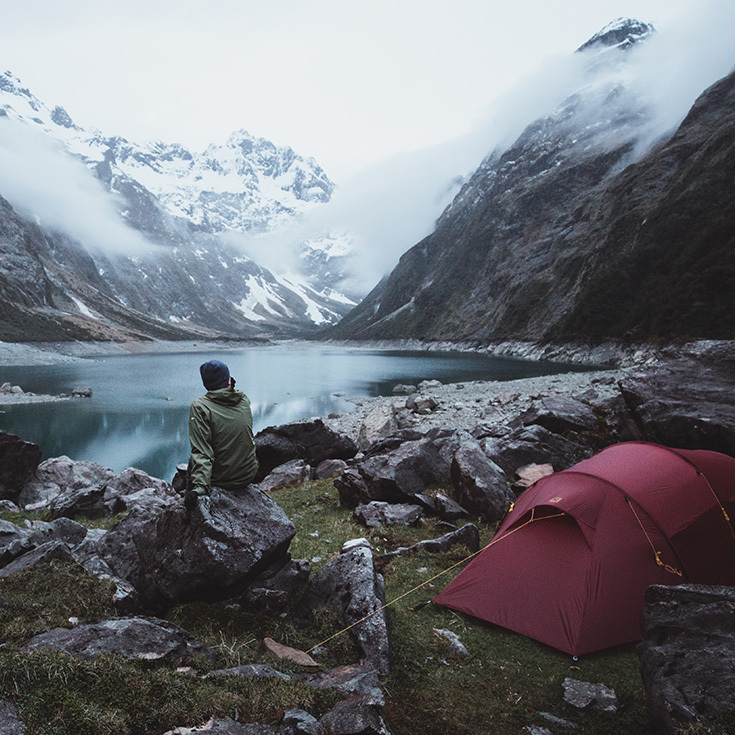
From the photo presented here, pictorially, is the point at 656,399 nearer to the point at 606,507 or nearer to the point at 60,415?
Result: the point at 606,507

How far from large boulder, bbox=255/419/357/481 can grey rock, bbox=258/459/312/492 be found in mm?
822

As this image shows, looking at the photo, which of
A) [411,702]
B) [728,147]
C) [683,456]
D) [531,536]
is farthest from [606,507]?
[728,147]

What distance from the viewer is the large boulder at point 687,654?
412 centimetres

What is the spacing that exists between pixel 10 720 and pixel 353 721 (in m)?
2.37

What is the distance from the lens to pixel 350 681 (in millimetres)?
4793

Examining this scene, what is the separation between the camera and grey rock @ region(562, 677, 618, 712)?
502cm

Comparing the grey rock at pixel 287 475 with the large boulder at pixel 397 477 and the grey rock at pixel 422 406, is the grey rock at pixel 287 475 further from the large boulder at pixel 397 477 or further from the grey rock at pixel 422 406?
the grey rock at pixel 422 406

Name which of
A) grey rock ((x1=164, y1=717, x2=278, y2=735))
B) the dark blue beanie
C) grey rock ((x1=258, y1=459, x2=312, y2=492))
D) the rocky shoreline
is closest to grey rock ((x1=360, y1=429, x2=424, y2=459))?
the rocky shoreline

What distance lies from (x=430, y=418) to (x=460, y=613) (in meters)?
21.5

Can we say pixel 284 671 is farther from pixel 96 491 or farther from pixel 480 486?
pixel 96 491

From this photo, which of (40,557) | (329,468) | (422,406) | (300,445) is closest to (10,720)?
(40,557)

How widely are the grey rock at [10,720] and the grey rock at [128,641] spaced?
1.15m

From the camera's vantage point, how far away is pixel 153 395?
51.8m

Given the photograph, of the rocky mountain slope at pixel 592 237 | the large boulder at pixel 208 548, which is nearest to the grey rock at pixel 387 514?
the large boulder at pixel 208 548
